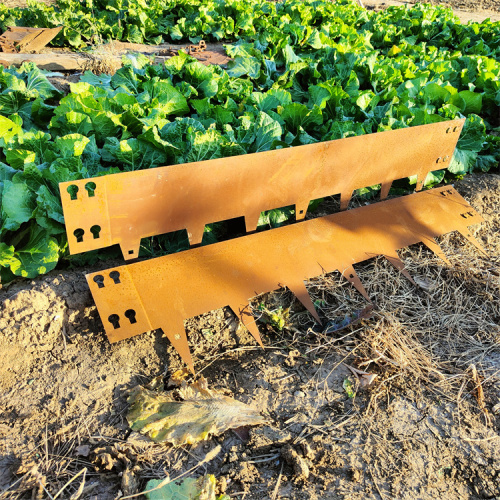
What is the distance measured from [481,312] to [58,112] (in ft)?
10.4

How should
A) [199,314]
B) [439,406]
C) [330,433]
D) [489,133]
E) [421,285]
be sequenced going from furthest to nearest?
1. [489,133]
2. [421,285]
3. [199,314]
4. [439,406]
5. [330,433]

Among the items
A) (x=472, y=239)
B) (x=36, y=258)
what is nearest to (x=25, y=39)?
(x=36, y=258)

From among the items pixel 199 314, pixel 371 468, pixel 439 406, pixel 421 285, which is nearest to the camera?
pixel 371 468

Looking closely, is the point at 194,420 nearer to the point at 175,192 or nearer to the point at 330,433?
the point at 330,433

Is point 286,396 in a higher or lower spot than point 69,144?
lower

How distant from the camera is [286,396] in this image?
2.26 m

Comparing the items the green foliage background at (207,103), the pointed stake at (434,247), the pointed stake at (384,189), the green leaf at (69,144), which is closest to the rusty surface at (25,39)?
the green foliage background at (207,103)

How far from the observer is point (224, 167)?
270 centimetres

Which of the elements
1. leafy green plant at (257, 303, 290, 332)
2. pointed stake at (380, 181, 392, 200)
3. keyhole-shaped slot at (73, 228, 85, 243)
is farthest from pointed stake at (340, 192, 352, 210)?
keyhole-shaped slot at (73, 228, 85, 243)

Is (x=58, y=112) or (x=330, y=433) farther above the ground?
(x=58, y=112)

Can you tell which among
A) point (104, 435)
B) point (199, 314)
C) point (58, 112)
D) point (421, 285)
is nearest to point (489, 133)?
point (421, 285)

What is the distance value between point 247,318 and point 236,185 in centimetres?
82

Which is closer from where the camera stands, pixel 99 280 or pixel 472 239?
pixel 99 280

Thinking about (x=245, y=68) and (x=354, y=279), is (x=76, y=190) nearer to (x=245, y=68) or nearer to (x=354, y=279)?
(x=354, y=279)
